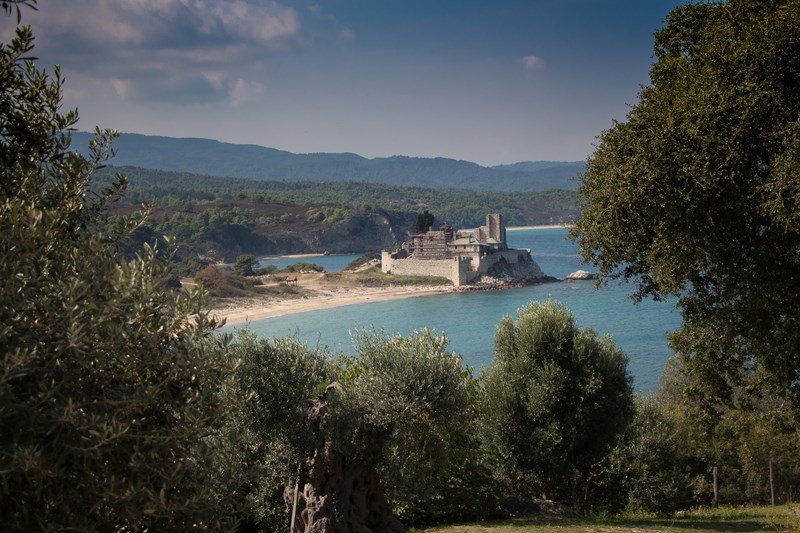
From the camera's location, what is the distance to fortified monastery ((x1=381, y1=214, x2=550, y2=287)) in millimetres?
103438

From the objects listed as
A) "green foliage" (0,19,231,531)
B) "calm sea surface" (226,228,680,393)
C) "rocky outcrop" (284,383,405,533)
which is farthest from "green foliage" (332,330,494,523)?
"calm sea surface" (226,228,680,393)

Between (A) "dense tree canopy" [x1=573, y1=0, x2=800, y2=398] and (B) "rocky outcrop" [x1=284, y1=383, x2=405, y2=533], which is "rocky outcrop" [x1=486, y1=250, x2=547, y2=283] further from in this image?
(B) "rocky outcrop" [x1=284, y1=383, x2=405, y2=533]

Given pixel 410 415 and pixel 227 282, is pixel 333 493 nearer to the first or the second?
pixel 410 415

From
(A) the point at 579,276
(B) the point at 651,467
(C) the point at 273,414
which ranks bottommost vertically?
(A) the point at 579,276

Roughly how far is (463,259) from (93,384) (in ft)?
326

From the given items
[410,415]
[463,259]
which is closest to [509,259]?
[463,259]

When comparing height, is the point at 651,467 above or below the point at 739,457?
above

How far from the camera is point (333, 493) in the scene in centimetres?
1145

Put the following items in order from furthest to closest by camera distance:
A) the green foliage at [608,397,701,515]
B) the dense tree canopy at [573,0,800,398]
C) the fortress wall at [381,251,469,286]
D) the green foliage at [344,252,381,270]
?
the green foliage at [344,252,381,270], the fortress wall at [381,251,469,286], the green foliage at [608,397,701,515], the dense tree canopy at [573,0,800,398]

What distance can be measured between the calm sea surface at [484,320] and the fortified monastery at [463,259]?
5315mm

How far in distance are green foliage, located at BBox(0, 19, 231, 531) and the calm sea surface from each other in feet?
120

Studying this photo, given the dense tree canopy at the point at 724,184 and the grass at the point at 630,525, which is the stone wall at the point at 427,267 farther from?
the dense tree canopy at the point at 724,184

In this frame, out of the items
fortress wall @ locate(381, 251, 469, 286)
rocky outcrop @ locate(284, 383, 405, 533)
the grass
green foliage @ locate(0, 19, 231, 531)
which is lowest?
fortress wall @ locate(381, 251, 469, 286)

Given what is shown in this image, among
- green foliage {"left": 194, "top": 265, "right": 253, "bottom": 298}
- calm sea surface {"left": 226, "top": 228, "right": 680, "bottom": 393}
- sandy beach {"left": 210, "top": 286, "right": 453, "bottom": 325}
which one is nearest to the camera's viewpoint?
calm sea surface {"left": 226, "top": 228, "right": 680, "bottom": 393}
